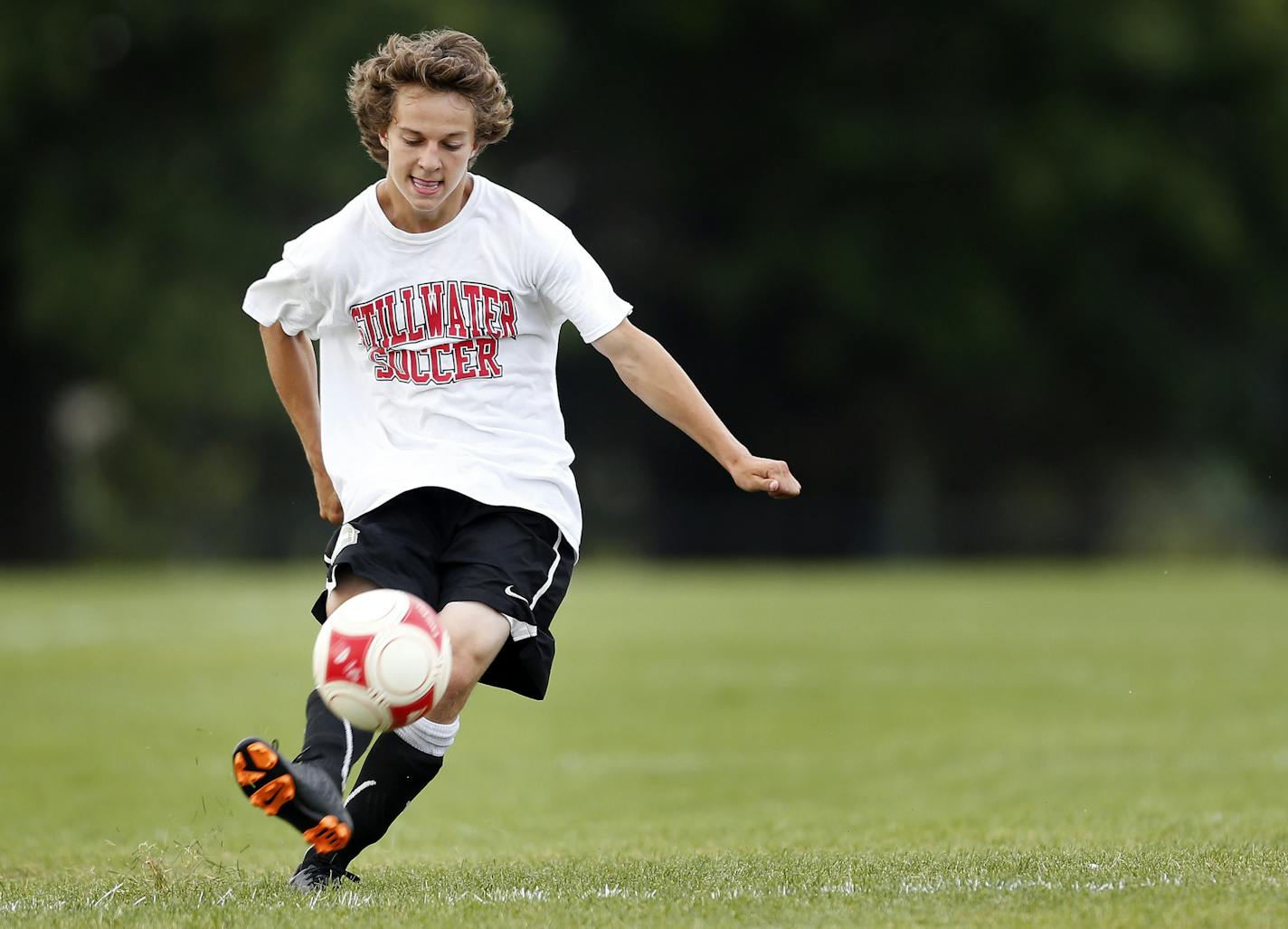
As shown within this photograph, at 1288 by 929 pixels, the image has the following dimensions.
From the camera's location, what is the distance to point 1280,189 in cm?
3462

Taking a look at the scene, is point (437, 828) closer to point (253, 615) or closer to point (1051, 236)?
point (253, 615)

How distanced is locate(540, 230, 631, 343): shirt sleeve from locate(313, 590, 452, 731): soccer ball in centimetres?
96

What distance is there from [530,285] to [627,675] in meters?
10.1

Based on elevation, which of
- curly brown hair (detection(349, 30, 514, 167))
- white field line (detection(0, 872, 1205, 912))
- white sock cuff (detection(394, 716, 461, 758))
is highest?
curly brown hair (detection(349, 30, 514, 167))

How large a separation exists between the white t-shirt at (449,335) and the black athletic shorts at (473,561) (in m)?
0.06

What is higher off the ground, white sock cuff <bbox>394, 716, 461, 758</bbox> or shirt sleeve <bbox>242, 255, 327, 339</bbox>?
shirt sleeve <bbox>242, 255, 327, 339</bbox>

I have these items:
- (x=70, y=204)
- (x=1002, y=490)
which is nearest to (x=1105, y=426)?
(x=1002, y=490)

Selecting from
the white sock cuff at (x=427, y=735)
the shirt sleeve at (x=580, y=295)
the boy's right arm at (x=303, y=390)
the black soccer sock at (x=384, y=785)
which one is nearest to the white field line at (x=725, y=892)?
the black soccer sock at (x=384, y=785)

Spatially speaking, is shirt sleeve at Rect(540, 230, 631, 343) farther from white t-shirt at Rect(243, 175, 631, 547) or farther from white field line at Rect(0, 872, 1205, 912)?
white field line at Rect(0, 872, 1205, 912)

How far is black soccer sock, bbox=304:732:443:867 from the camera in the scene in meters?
5.66

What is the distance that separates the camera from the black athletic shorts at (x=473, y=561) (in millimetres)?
5402

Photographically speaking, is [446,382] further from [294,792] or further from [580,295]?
[294,792]

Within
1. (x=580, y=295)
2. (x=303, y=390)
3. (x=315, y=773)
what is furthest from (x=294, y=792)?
(x=580, y=295)

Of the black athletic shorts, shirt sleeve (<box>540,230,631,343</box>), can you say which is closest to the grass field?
the black athletic shorts
